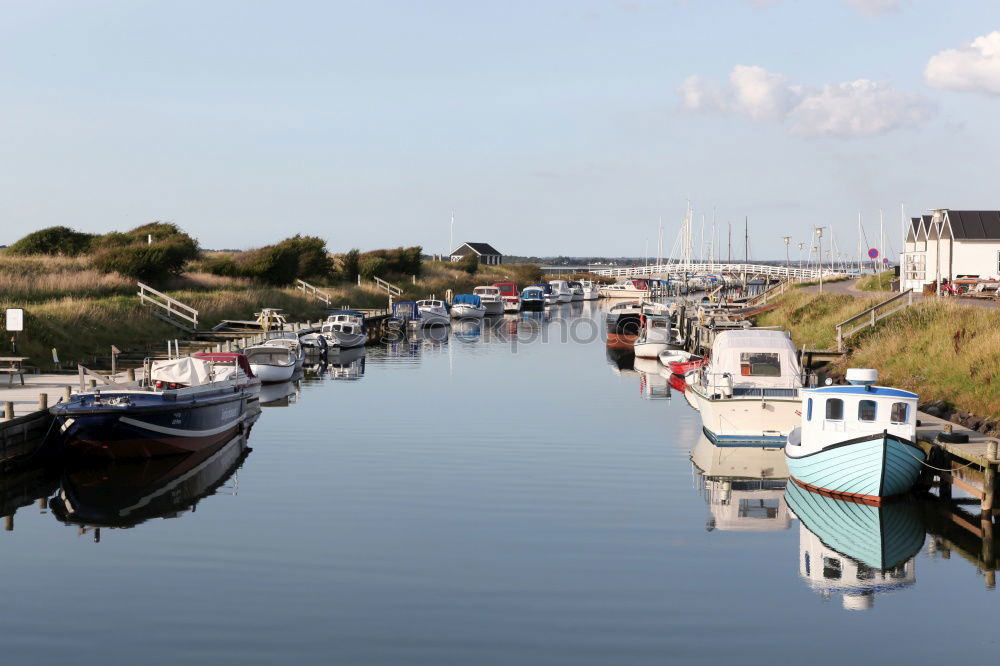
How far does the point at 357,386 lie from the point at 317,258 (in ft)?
177

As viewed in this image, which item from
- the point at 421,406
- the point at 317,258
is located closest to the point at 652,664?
the point at 421,406

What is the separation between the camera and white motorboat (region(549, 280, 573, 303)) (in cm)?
13609

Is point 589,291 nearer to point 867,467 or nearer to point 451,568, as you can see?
point 867,467

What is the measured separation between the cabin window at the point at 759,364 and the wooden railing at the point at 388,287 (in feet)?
255

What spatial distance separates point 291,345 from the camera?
2084 inches

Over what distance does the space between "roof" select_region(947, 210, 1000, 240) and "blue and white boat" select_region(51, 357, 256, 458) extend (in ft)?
187

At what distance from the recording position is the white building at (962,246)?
2830 inches

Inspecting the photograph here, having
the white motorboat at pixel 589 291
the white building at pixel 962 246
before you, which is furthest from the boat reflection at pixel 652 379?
the white motorboat at pixel 589 291

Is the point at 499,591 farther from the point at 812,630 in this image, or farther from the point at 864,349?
the point at 864,349

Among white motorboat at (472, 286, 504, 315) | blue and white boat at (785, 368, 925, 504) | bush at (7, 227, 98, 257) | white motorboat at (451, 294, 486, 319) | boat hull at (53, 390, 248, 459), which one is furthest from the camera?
white motorboat at (472, 286, 504, 315)

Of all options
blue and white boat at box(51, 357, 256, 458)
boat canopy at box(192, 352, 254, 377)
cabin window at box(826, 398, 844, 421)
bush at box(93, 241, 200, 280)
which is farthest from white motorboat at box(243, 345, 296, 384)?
bush at box(93, 241, 200, 280)

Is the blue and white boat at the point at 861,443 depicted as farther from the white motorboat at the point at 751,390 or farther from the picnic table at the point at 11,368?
the picnic table at the point at 11,368

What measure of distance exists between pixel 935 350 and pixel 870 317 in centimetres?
1320

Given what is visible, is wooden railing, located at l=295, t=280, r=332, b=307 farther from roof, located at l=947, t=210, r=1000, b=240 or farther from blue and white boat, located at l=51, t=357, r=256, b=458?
blue and white boat, located at l=51, t=357, r=256, b=458
